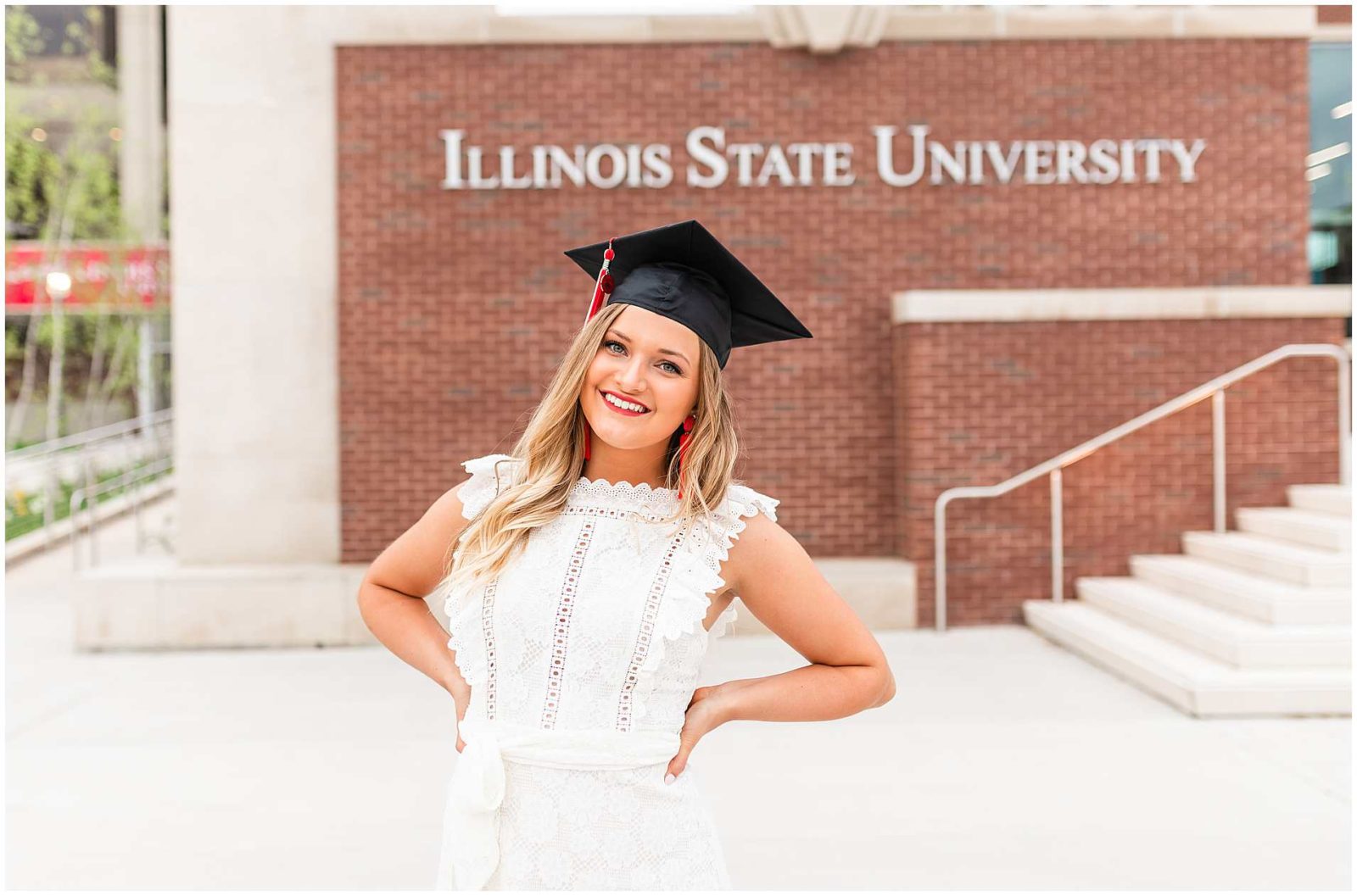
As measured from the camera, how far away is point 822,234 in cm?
856

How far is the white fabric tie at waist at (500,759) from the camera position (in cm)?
179

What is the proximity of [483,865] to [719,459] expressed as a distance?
77 cm

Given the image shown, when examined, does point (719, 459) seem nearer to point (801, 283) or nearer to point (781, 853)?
point (781, 853)

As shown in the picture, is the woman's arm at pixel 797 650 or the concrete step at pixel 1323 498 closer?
the woman's arm at pixel 797 650

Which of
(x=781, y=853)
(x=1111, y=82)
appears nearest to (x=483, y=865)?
(x=781, y=853)

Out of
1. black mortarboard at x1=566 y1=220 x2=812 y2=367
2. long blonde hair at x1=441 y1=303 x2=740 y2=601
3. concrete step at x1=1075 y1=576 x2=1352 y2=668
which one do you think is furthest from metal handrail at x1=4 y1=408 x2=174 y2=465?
black mortarboard at x1=566 y1=220 x2=812 y2=367

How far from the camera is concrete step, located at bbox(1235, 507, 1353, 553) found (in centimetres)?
691

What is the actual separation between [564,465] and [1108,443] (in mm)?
7219

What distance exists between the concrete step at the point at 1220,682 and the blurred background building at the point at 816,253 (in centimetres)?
159

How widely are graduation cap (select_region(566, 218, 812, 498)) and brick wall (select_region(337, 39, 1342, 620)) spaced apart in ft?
21.4

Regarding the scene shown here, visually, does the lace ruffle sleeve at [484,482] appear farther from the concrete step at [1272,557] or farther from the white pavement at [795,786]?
the concrete step at [1272,557]

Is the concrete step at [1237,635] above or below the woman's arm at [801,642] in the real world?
below

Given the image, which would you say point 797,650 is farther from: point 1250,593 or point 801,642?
point 1250,593

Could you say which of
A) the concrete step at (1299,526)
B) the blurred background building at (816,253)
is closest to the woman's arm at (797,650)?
the concrete step at (1299,526)
